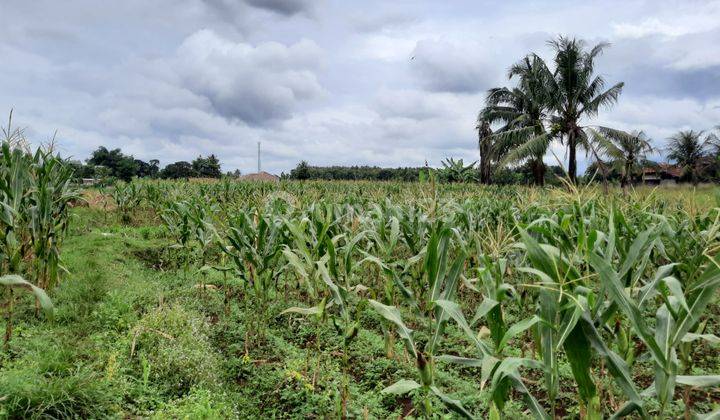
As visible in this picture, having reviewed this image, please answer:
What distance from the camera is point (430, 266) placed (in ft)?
8.18

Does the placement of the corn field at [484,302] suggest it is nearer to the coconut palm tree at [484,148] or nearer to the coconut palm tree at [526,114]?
the coconut palm tree at [526,114]

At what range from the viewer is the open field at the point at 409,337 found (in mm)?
1813

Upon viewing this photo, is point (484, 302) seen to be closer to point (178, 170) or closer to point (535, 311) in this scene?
point (535, 311)

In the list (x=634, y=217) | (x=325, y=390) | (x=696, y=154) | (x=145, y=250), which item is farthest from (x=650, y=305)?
(x=696, y=154)

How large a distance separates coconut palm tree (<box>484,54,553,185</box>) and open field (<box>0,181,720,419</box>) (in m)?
17.3

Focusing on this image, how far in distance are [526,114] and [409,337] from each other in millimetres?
28004

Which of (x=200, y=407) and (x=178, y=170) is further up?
(x=178, y=170)

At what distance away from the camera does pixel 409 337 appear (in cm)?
239

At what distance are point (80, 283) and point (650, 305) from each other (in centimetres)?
739

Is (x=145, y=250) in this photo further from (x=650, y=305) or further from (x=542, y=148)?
(x=542, y=148)

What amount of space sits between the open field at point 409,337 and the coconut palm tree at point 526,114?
17317mm

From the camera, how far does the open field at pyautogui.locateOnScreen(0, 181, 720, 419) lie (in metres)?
1.81

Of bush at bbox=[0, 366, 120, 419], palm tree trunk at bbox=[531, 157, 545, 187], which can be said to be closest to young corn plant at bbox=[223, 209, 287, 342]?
bush at bbox=[0, 366, 120, 419]

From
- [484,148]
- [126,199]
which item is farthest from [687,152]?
[126,199]
